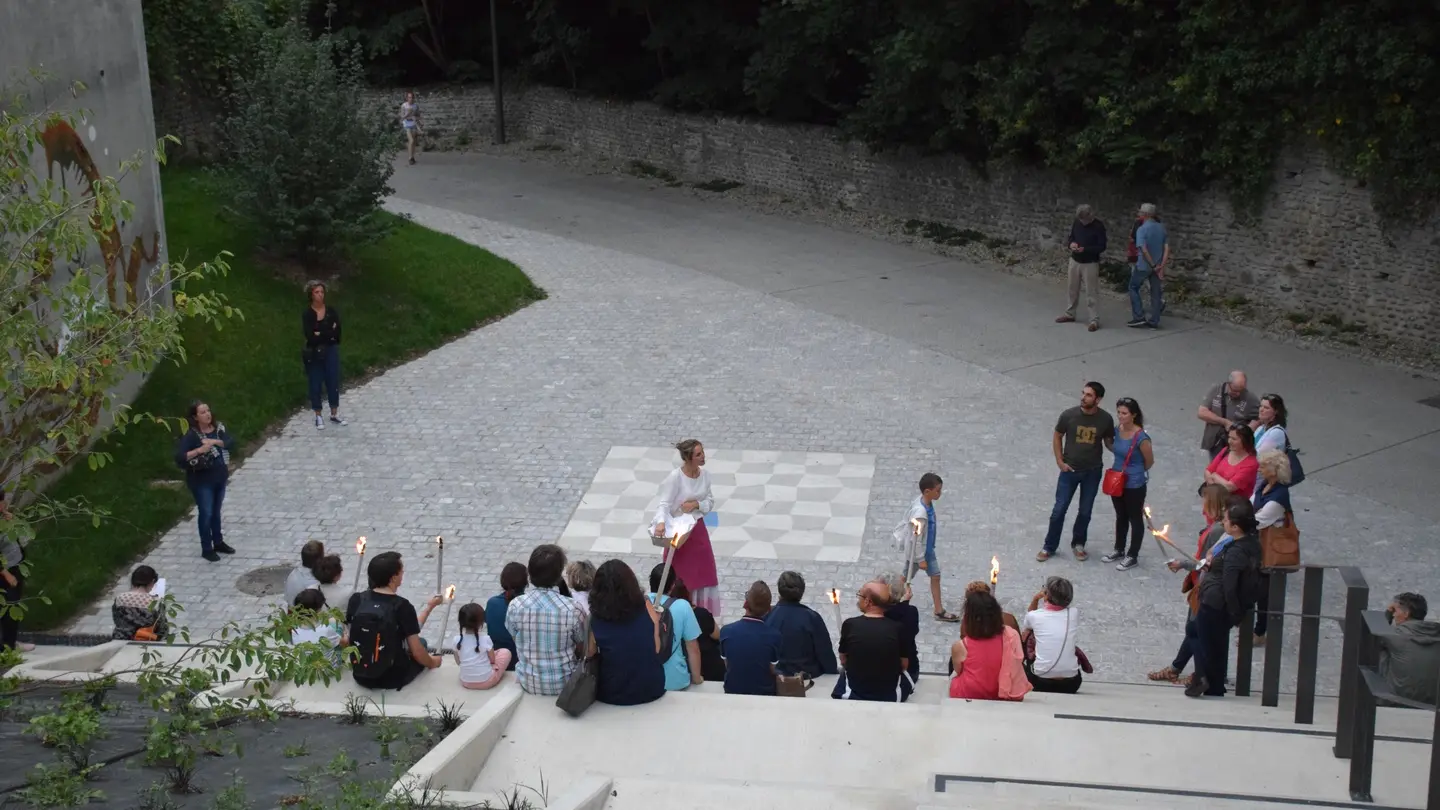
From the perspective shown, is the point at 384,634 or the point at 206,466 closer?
the point at 384,634

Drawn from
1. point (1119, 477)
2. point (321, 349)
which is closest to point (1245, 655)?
point (1119, 477)

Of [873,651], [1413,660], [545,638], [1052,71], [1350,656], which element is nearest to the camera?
[1413,660]

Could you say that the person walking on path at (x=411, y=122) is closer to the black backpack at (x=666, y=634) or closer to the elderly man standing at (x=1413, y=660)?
the black backpack at (x=666, y=634)

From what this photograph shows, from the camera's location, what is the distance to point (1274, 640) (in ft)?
29.0

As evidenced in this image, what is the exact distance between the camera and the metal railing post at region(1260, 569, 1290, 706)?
8.50 metres

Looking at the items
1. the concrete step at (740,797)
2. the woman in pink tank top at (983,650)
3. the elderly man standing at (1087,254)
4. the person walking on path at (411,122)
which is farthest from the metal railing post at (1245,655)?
the person walking on path at (411,122)

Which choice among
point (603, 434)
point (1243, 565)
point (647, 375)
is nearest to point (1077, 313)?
point (647, 375)

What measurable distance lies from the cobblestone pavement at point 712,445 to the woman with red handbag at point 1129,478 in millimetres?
261

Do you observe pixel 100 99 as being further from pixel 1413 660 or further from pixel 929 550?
pixel 1413 660

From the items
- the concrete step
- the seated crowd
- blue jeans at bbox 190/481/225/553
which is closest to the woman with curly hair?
the seated crowd

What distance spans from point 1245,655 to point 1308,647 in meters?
1.12

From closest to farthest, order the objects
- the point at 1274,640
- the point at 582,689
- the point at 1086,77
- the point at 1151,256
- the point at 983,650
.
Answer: the point at 582,689 < the point at 983,650 < the point at 1274,640 < the point at 1151,256 < the point at 1086,77

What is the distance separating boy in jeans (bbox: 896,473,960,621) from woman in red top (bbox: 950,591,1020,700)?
2.64 meters

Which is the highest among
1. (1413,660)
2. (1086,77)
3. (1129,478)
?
(1086,77)
